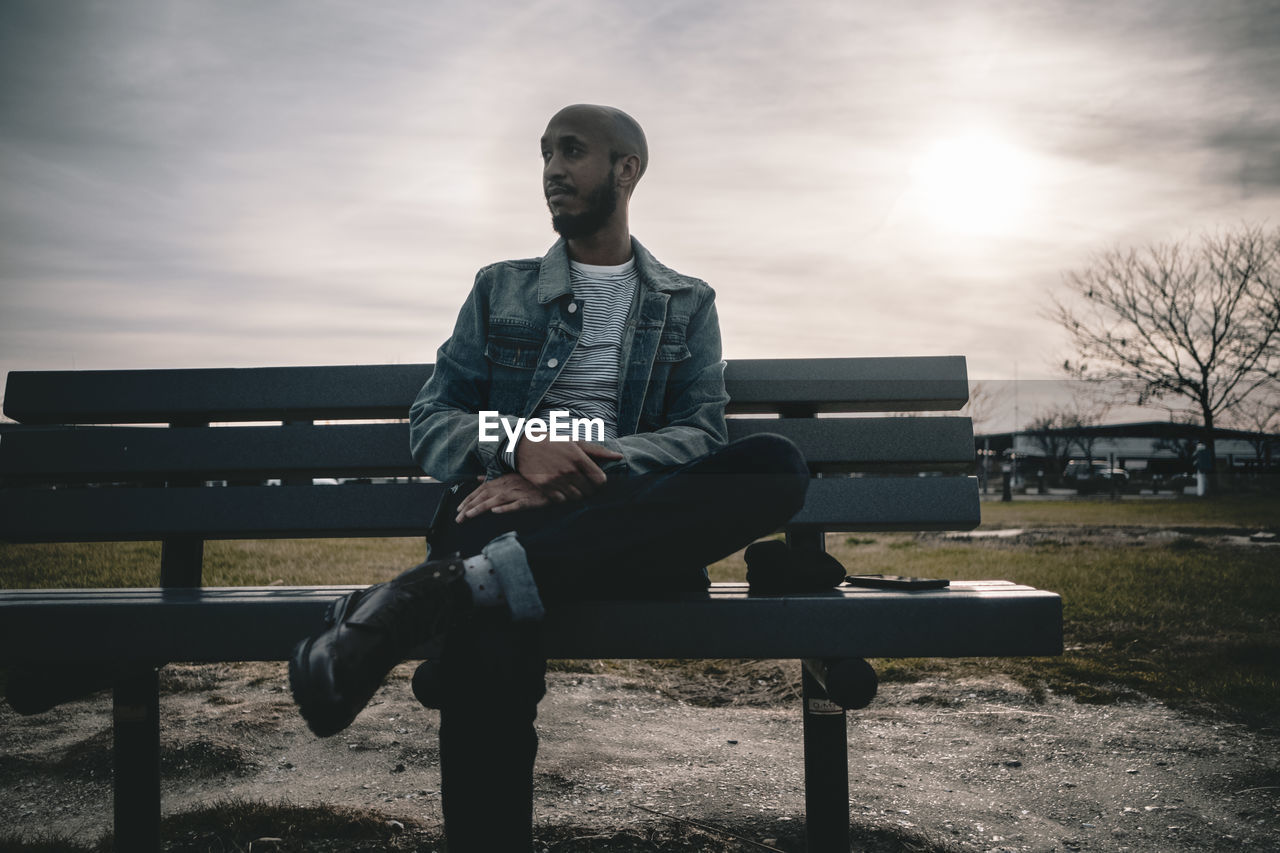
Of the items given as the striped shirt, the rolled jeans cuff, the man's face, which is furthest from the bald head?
the rolled jeans cuff

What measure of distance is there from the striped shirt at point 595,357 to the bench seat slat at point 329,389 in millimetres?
438

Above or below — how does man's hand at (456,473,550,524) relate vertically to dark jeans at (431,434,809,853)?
above

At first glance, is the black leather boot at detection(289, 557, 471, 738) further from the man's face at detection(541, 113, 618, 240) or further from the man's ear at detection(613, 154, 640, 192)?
the man's ear at detection(613, 154, 640, 192)

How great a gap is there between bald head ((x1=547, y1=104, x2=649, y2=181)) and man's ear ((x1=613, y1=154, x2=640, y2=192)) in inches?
0.6

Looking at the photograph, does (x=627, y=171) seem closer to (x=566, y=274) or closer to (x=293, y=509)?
(x=566, y=274)

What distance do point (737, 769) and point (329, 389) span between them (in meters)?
1.78

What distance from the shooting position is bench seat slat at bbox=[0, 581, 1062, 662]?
188cm

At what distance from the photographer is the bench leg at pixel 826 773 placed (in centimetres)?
210

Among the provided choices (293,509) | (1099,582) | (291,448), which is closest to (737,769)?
(293,509)

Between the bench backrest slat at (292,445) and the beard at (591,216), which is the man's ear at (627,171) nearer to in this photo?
the beard at (591,216)

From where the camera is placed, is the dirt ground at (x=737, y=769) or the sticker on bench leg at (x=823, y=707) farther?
the dirt ground at (x=737, y=769)

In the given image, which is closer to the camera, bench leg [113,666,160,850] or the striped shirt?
bench leg [113,666,160,850]

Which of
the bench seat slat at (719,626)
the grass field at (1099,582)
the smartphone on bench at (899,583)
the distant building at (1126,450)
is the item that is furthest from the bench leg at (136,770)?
the distant building at (1126,450)

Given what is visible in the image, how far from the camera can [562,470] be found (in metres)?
2.00
